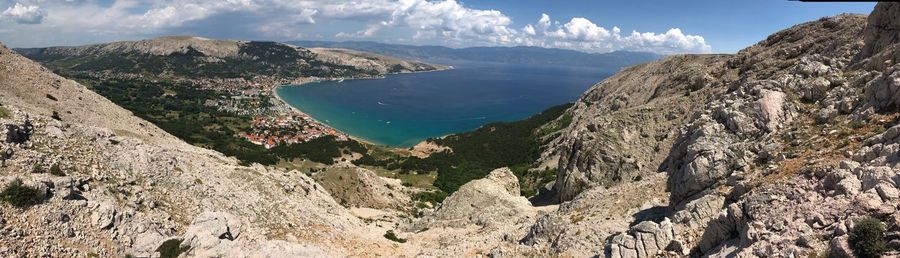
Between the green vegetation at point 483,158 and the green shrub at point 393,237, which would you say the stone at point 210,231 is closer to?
the green shrub at point 393,237

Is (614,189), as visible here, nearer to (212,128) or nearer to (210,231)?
(210,231)

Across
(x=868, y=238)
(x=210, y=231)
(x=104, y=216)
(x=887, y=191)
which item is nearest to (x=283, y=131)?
(x=210, y=231)

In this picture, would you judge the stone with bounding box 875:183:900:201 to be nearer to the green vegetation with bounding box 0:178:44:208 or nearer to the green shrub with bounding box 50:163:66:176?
the green vegetation with bounding box 0:178:44:208

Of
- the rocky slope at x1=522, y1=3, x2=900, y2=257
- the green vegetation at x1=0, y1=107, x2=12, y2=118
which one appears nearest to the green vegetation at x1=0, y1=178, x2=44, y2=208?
the green vegetation at x1=0, y1=107, x2=12, y2=118

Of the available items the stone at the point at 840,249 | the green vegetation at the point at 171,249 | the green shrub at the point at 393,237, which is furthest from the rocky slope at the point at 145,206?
the stone at the point at 840,249

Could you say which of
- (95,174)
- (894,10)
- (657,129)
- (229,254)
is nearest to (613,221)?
(894,10)

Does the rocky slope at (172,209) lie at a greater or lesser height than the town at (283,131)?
Answer: greater
